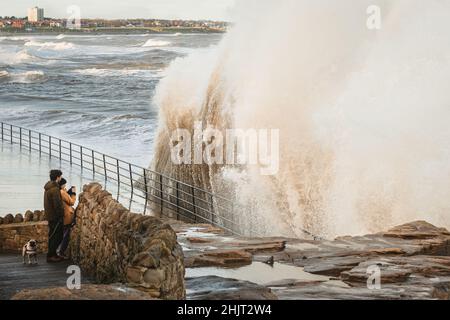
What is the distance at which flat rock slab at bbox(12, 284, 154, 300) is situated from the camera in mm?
5621

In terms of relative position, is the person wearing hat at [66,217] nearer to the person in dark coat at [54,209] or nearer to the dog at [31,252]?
the person in dark coat at [54,209]

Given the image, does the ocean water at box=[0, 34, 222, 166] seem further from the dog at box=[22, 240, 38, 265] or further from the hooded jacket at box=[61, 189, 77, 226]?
the hooded jacket at box=[61, 189, 77, 226]

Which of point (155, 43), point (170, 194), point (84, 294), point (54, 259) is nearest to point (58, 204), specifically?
point (54, 259)

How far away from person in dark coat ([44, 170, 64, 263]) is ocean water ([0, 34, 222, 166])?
1123 cm

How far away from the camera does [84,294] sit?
5711 millimetres

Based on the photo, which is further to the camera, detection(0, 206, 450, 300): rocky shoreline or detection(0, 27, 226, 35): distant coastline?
detection(0, 27, 226, 35): distant coastline

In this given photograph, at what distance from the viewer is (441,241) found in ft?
33.5

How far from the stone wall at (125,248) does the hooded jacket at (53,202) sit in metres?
0.22

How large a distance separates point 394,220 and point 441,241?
3.68m

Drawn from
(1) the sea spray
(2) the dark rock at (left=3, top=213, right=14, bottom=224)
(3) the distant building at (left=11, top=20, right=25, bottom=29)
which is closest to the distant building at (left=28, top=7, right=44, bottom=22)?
(3) the distant building at (left=11, top=20, right=25, bottom=29)

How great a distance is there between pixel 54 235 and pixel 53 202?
0.37 meters

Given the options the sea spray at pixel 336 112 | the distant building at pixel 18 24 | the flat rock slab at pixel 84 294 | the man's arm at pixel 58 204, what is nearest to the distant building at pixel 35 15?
the distant building at pixel 18 24
